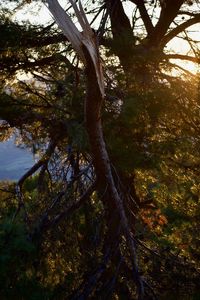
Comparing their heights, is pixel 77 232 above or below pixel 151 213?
below

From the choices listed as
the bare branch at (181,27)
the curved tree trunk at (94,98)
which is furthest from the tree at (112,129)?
the bare branch at (181,27)

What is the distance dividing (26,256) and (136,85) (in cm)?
243

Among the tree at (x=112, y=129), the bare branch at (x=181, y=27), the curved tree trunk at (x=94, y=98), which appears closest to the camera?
the curved tree trunk at (x=94, y=98)

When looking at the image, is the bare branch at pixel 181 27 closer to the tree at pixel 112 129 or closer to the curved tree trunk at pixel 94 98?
the tree at pixel 112 129

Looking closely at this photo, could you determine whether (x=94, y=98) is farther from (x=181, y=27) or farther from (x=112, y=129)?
(x=181, y=27)

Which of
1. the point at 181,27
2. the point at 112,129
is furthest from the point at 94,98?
the point at 181,27

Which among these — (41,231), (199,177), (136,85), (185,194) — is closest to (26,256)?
(41,231)

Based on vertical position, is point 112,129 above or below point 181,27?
below

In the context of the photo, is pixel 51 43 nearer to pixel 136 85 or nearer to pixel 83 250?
pixel 136 85

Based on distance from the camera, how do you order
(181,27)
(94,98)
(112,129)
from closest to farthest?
1. (94,98)
2. (112,129)
3. (181,27)

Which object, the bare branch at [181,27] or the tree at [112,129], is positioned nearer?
the tree at [112,129]

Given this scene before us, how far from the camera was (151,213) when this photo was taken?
9609 mm

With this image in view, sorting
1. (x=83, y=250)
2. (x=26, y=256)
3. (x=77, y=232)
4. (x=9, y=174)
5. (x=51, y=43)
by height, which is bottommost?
(x=26, y=256)

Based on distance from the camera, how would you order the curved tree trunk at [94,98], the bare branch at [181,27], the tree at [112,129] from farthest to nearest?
1. the bare branch at [181,27]
2. the tree at [112,129]
3. the curved tree trunk at [94,98]
